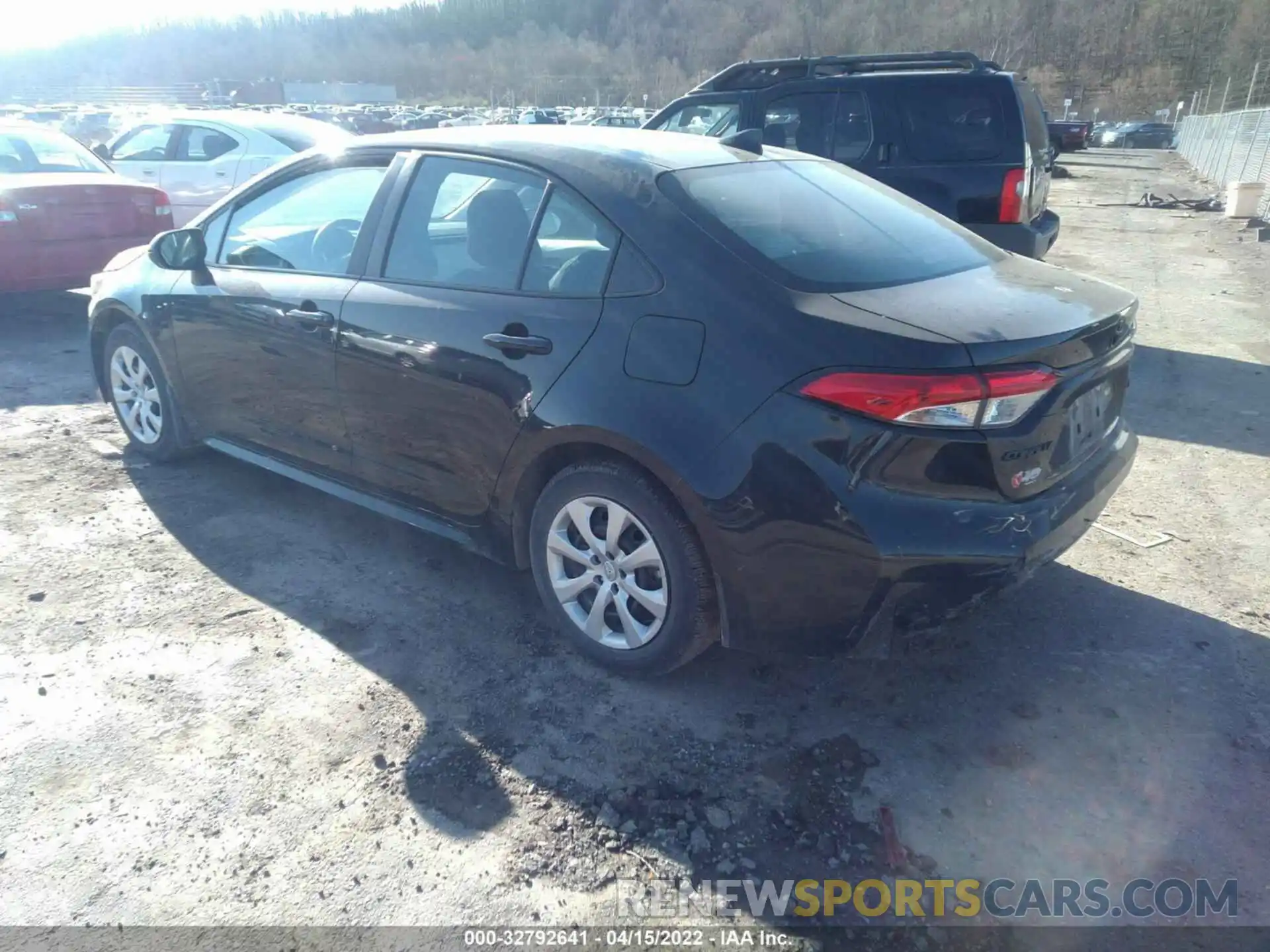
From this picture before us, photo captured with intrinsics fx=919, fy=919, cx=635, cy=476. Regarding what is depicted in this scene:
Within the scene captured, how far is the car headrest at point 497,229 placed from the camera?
3.25m

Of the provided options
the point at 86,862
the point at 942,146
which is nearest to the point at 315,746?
the point at 86,862

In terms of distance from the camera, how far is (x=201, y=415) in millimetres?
4535

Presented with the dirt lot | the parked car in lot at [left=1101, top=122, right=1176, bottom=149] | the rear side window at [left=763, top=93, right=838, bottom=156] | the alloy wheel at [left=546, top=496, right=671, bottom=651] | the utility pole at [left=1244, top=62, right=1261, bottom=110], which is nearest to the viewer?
the dirt lot

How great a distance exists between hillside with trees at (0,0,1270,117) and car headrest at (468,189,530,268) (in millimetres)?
35412

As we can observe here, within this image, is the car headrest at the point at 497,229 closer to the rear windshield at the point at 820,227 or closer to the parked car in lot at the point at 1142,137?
the rear windshield at the point at 820,227

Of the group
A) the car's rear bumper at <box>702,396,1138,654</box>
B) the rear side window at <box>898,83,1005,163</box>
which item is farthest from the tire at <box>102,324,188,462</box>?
the rear side window at <box>898,83,1005,163</box>

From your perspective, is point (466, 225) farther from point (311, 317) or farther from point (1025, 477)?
point (1025, 477)

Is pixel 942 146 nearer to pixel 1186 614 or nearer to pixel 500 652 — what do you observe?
pixel 1186 614

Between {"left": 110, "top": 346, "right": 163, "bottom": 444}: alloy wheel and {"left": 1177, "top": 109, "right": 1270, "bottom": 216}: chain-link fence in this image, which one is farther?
{"left": 1177, "top": 109, "right": 1270, "bottom": 216}: chain-link fence

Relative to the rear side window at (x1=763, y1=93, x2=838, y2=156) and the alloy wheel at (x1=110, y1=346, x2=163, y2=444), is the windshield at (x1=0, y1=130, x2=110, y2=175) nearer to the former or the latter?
the alloy wheel at (x1=110, y1=346, x2=163, y2=444)

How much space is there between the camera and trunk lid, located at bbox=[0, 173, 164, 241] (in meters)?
7.18

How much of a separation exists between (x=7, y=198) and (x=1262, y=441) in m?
8.81

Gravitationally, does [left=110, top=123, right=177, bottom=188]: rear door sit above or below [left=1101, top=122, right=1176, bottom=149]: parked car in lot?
above

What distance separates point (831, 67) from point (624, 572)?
21.1 feet
